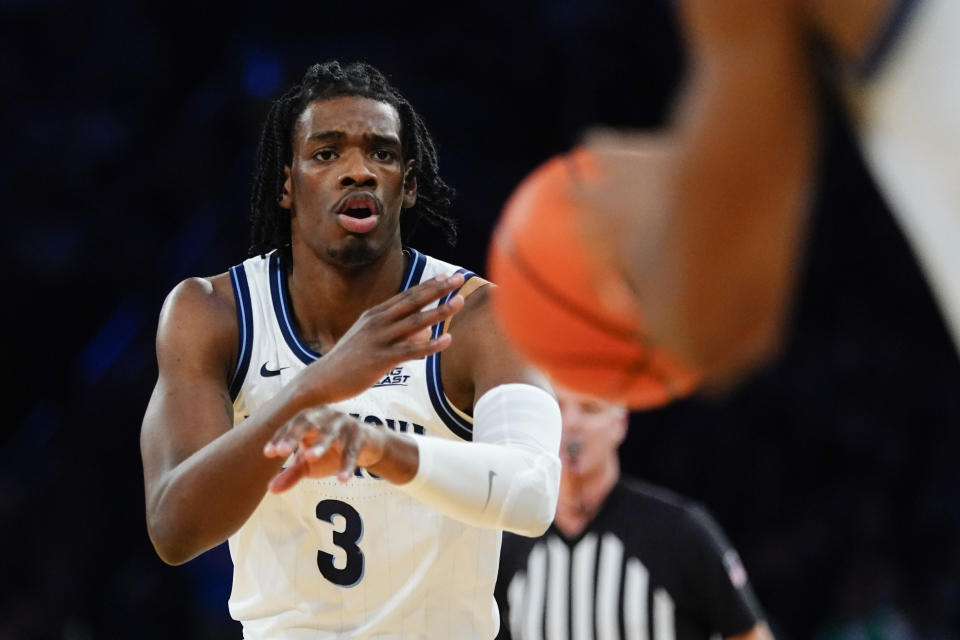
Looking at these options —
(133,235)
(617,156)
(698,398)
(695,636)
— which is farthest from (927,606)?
(617,156)

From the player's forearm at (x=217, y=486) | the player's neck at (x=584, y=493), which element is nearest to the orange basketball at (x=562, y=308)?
the player's forearm at (x=217, y=486)

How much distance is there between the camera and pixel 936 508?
768 cm

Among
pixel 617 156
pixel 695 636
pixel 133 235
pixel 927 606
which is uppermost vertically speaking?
pixel 617 156

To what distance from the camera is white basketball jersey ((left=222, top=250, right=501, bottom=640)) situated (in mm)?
3244

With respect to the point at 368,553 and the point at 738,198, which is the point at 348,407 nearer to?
the point at 368,553

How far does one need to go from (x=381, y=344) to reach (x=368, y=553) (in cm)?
64

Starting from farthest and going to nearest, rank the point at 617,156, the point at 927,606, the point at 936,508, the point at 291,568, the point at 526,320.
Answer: the point at 936,508 < the point at 927,606 < the point at 291,568 < the point at 526,320 < the point at 617,156

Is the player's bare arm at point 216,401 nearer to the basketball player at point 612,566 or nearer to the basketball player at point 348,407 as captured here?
the basketball player at point 348,407

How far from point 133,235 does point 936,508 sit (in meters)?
4.79

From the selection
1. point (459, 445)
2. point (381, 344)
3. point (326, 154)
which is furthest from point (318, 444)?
point (326, 154)

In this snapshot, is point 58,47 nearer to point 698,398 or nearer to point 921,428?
point 698,398

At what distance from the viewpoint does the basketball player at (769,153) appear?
1375 millimetres

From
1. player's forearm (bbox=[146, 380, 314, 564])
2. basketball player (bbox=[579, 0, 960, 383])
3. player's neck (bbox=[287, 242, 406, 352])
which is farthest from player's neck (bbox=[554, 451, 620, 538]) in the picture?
basketball player (bbox=[579, 0, 960, 383])

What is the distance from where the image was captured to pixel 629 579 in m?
4.50
